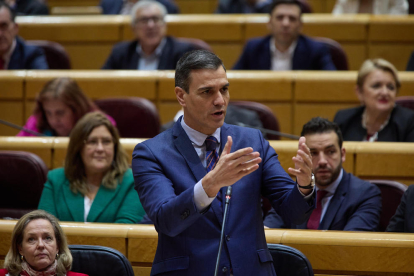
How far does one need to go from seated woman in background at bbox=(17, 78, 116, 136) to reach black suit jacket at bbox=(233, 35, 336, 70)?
0.80 metres

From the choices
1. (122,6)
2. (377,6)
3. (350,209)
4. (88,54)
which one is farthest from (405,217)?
(122,6)

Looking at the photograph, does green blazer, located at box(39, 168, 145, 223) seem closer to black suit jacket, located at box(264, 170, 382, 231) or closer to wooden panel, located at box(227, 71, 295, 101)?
black suit jacket, located at box(264, 170, 382, 231)

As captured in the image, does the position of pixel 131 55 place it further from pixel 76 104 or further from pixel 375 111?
pixel 375 111

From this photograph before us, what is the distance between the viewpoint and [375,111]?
1.98m

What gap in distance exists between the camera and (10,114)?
2.43 meters

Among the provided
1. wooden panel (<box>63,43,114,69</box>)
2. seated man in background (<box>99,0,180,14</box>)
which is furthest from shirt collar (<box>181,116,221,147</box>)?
seated man in background (<box>99,0,180,14</box>)

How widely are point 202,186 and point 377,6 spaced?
2.38 m

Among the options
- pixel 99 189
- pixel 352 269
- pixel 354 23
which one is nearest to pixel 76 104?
pixel 99 189

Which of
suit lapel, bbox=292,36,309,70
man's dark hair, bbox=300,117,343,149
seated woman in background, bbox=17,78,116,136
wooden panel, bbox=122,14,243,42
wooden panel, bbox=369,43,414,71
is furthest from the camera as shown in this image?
wooden panel, bbox=122,14,243,42

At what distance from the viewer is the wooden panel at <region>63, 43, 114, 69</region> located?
2.95 meters

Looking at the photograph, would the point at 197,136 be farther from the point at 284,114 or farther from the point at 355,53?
the point at 355,53

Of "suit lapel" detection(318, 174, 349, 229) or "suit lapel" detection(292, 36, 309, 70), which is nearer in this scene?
"suit lapel" detection(318, 174, 349, 229)

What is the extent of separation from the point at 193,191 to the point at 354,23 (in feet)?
6.94

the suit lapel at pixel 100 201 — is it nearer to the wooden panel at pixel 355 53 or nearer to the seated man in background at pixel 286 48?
the seated man in background at pixel 286 48
